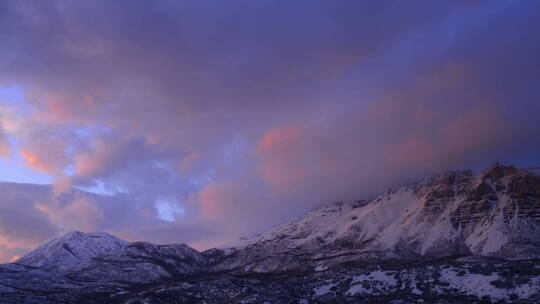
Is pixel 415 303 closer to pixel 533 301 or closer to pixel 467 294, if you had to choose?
pixel 467 294

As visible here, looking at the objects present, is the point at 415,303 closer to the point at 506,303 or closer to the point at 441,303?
the point at 441,303

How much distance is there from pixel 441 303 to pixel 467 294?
1985 centimetres

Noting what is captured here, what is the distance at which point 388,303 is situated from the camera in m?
196

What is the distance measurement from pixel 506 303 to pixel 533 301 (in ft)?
38.6

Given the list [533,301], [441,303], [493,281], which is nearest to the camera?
[533,301]

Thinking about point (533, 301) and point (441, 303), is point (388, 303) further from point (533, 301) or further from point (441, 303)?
point (533, 301)

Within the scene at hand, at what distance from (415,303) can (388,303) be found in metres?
10.6

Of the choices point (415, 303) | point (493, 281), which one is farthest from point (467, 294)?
point (415, 303)

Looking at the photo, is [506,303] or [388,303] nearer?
[506,303]

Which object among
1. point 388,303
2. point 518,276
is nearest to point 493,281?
point 518,276

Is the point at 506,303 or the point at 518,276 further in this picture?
the point at 518,276

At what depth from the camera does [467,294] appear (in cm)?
19838

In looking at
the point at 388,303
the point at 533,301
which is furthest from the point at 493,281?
the point at 388,303

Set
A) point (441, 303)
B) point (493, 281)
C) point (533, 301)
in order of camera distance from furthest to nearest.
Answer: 1. point (493, 281)
2. point (441, 303)
3. point (533, 301)
